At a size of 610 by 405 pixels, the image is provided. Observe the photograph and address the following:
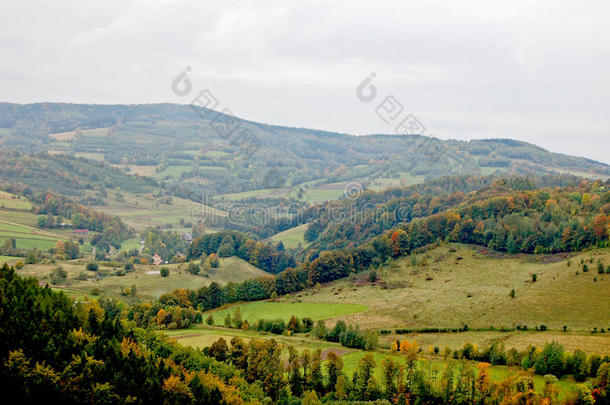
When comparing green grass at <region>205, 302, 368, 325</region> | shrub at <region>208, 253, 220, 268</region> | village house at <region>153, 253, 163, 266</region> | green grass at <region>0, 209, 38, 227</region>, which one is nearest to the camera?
green grass at <region>205, 302, 368, 325</region>

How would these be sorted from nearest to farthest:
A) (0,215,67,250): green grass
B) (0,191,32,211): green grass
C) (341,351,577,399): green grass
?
(341,351,577,399): green grass
(0,215,67,250): green grass
(0,191,32,211): green grass

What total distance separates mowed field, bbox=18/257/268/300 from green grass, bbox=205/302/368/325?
20055 mm

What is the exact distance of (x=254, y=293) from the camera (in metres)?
110

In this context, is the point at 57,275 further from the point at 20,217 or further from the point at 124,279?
the point at 20,217

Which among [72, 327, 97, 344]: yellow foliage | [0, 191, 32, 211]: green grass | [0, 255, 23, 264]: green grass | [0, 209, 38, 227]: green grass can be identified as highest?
[0, 191, 32, 211]: green grass

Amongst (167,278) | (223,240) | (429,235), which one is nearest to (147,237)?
(223,240)

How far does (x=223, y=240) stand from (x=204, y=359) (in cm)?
11514

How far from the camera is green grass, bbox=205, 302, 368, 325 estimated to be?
92188mm

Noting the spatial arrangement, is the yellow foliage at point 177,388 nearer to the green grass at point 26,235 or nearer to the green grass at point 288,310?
the green grass at point 288,310

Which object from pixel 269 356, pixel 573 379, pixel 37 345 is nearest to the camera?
pixel 37 345

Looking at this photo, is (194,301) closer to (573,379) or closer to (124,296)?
(124,296)

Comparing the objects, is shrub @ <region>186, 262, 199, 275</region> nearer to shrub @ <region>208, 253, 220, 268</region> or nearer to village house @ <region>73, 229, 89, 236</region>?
shrub @ <region>208, 253, 220, 268</region>

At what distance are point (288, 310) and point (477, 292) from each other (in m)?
36.7

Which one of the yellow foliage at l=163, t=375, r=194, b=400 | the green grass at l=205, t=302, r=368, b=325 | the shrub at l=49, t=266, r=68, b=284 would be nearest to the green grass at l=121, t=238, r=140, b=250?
the shrub at l=49, t=266, r=68, b=284
